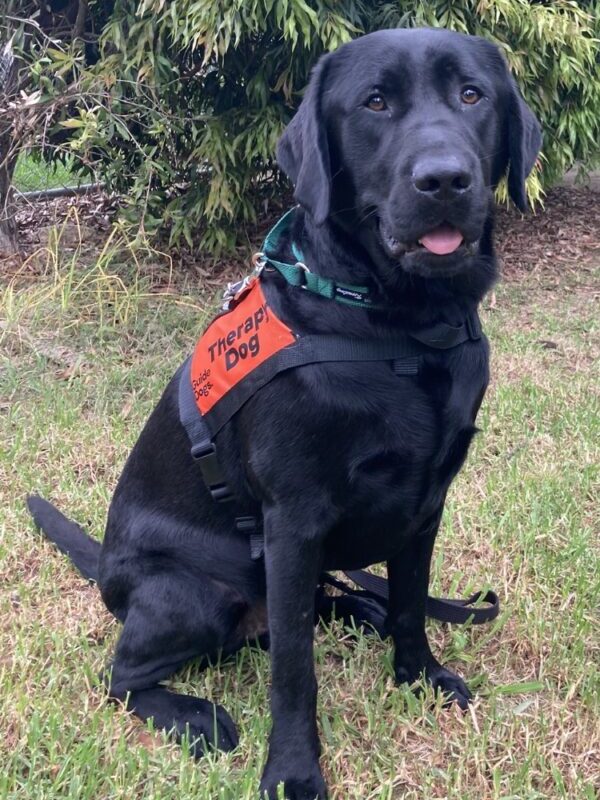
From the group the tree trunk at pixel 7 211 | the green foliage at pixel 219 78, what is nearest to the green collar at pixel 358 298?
the green foliage at pixel 219 78

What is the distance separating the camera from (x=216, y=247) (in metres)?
5.21

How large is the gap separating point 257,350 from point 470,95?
2.29 ft

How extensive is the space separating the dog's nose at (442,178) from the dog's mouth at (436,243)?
0.25ft

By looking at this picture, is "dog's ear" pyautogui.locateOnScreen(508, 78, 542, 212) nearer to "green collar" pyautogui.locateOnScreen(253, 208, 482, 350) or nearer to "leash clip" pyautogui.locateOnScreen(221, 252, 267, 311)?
"green collar" pyautogui.locateOnScreen(253, 208, 482, 350)

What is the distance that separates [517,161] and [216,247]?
3493 millimetres

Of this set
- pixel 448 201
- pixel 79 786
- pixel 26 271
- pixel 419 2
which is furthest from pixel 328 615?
pixel 419 2

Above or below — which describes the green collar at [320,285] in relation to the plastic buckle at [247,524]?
above

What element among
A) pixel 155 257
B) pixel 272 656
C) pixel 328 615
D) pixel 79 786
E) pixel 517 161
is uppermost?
pixel 517 161

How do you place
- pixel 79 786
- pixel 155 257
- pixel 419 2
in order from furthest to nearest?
pixel 155 257
pixel 419 2
pixel 79 786

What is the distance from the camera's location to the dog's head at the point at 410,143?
1.61 metres

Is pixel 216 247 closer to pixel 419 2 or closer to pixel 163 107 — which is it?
pixel 163 107

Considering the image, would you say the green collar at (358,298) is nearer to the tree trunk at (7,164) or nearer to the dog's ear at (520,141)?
the dog's ear at (520,141)

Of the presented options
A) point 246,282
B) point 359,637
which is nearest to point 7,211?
point 246,282

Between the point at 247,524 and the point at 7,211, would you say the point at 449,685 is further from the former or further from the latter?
the point at 7,211
